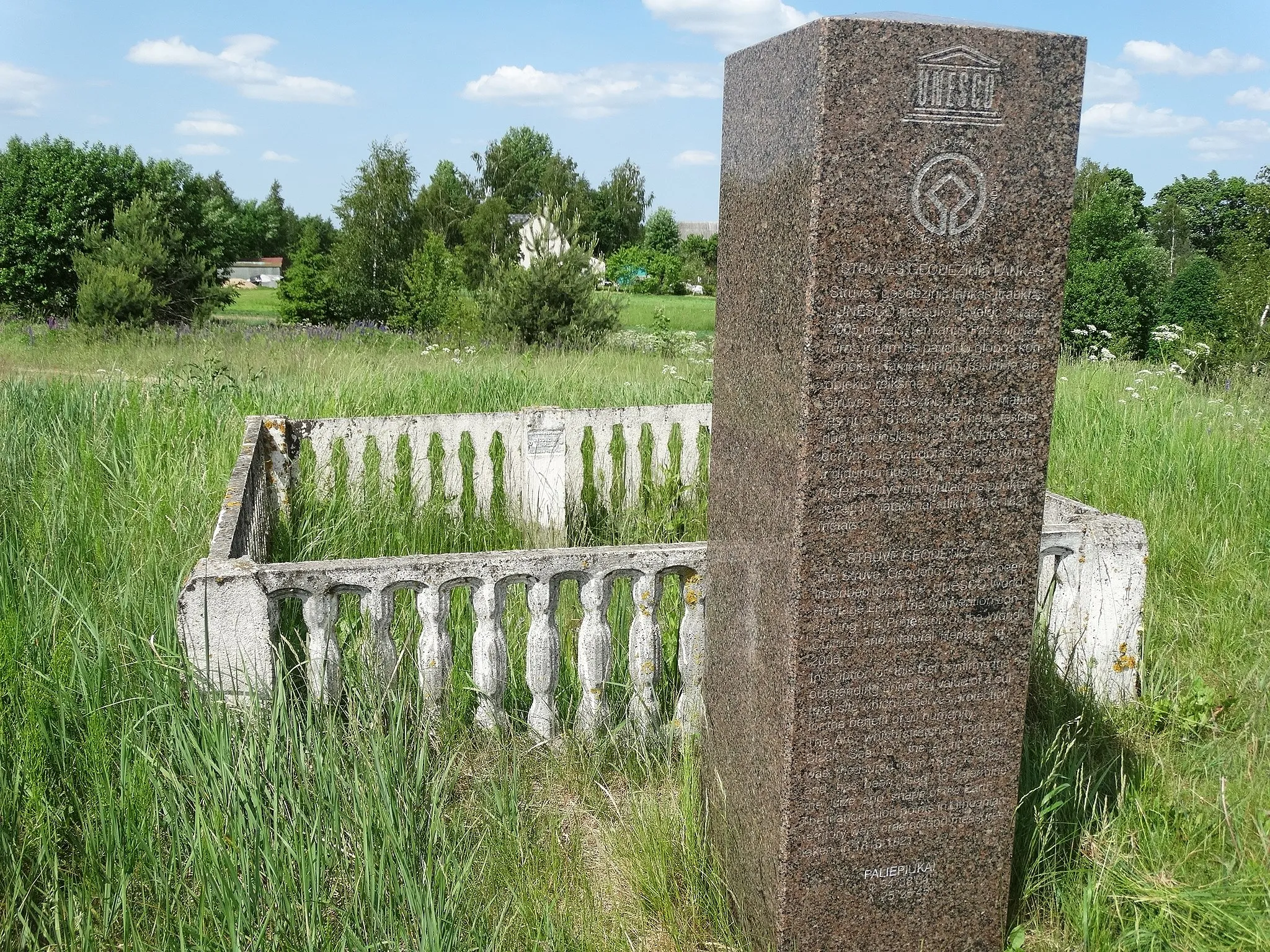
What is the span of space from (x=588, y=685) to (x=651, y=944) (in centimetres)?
103

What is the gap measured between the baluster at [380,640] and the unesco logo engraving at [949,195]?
2083 millimetres

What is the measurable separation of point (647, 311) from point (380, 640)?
38211 mm

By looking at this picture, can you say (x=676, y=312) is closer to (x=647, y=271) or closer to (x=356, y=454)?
(x=647, y=271)

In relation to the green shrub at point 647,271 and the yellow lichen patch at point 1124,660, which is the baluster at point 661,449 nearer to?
the yellow lichen patch at point 1124,660

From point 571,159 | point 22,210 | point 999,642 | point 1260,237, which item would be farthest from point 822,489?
point 571,159

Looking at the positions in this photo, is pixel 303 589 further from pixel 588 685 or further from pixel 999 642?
pixel 999 642

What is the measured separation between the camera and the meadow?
2383mm

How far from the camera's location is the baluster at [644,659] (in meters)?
3.47

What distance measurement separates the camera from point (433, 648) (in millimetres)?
3373

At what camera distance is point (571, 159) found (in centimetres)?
5900

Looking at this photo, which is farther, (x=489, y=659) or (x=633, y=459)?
(x=633, y=459)

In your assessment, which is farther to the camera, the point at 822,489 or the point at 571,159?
the point at 571,159

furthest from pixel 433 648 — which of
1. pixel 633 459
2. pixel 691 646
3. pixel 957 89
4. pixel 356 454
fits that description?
pixel 633 459

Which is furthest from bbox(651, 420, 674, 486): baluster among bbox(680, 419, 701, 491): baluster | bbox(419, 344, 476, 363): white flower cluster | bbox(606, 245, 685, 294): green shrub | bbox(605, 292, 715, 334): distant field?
bbox(606, 245, 685, 294): green shrub
